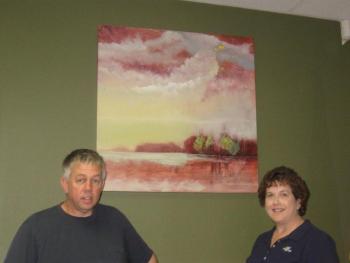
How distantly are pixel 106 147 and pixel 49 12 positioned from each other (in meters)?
A: 0.95

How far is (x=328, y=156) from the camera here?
301 cm

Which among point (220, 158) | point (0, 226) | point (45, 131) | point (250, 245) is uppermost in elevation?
point (45, 131)

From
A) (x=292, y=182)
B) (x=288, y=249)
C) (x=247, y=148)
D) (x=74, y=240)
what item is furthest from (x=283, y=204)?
(x=74, y=240)

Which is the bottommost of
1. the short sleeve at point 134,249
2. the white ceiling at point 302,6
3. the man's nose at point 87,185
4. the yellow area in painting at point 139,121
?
the short sleeve at point 134,249

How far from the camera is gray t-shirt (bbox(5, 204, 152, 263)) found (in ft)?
6.30

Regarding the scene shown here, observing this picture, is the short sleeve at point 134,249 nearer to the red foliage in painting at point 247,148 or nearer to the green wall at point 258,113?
the green wall at point 258,113

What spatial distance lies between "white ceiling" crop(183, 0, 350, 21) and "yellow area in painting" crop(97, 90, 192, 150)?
0.84 m

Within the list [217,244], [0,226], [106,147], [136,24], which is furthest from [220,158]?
[0,226]

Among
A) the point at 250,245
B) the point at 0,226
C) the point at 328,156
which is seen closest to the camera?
the point at 0,226

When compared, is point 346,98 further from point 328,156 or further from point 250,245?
point 250,245

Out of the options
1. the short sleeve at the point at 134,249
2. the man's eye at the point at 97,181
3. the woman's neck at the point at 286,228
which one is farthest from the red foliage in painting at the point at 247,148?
the man's eye at the point at 97,181

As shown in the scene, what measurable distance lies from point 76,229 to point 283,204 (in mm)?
1062

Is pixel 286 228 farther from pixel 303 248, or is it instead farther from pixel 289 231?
pixel 303 248

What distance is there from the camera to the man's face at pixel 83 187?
6.61ft
